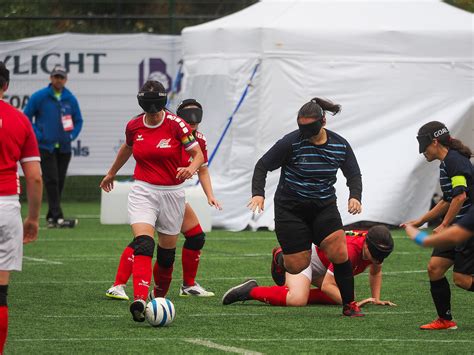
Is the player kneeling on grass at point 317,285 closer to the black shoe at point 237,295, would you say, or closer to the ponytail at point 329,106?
the black shoe at point 237,295

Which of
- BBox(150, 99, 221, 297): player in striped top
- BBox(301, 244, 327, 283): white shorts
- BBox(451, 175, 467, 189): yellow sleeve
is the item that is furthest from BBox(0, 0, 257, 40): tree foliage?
BBox(451, 175, 467, 189): yellow sleeve

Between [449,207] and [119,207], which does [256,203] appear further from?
[119,207]

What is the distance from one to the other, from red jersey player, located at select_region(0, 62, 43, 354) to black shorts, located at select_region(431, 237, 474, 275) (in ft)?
10.8

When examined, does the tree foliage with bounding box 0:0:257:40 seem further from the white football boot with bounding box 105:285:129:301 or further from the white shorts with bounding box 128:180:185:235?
the white shorts with bounding box 128:180:185:235

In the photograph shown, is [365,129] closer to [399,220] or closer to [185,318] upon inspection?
[399,220]

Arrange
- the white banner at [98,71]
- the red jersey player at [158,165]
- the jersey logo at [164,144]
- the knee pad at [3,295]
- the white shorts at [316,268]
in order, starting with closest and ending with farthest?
the knee pad at [3,295] → the red jersey player at [158,165] → the jersey logo at [164,144] → the white shorts at [316,268] → the white banner at [98,71]

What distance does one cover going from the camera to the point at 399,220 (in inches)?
738

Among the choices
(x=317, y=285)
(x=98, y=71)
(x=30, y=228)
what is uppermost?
(x=98, y=71)

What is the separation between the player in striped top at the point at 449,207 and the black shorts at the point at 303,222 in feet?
2.79

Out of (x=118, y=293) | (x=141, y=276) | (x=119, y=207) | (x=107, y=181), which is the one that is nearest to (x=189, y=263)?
(x=118, y=293)

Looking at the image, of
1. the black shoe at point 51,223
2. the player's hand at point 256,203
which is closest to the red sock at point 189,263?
the player's hand at point 256,203

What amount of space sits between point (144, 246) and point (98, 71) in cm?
1426

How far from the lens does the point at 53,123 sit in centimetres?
1831

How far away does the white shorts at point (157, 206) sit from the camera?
10.1 meters
